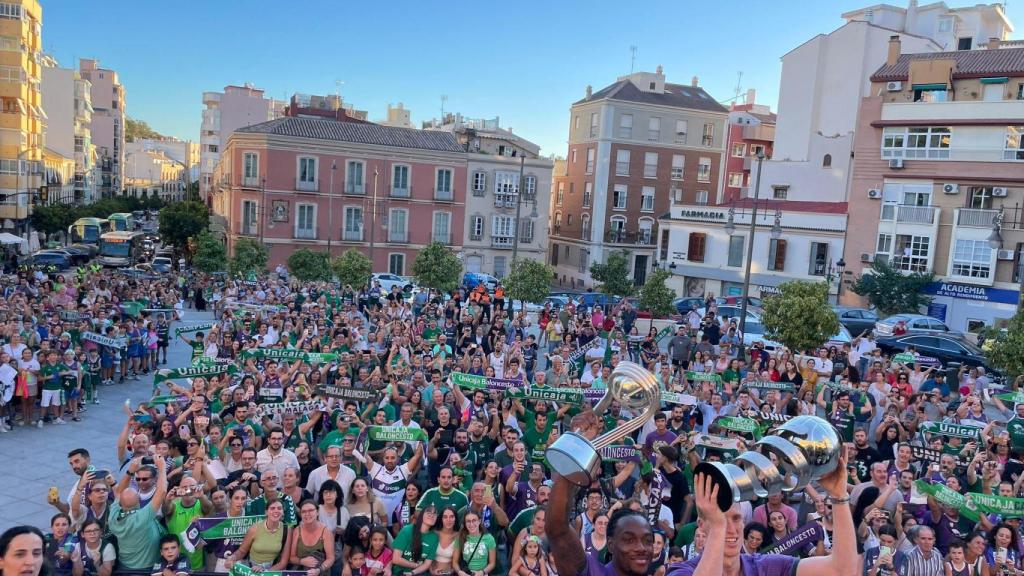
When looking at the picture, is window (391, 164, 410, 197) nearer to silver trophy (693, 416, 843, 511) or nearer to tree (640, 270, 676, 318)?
tree (640, 270, 676, 318)

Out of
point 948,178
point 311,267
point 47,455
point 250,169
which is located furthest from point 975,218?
point 250,169

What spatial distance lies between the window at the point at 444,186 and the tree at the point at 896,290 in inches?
895

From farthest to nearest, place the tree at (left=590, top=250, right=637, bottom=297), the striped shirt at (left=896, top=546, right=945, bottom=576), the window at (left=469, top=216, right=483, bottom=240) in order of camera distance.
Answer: the window at (left=469, top=216, right=483, bottom=240), the tree at (left=590, top=250, right=637, bottom=297), the striped shirt at (left=896, top=546, right=945, bottom=576)

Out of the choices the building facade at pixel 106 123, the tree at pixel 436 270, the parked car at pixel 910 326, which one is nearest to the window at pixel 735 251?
the parked car at pixel 910 326

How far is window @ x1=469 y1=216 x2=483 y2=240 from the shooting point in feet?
154

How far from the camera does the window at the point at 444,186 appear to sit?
4556 cm

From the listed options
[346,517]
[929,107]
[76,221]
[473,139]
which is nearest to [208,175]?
[76,221]

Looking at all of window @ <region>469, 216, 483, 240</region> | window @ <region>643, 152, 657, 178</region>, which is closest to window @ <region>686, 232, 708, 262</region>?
window @ <region>643, 152, 657, 178</region>

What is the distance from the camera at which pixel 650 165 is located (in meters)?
48.9

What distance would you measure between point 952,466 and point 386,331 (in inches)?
400

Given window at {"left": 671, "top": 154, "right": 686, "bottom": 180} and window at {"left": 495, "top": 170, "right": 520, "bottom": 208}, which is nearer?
window at {"left": 495, "top": 170, "right": 520, "bottom": 208}

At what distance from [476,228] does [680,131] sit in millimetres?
14187

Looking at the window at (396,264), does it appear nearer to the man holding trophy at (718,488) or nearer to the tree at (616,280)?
the tree at (616,280)

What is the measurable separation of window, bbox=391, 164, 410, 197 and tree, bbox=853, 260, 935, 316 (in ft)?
79.6
